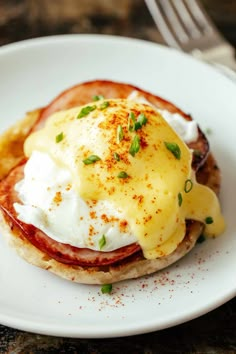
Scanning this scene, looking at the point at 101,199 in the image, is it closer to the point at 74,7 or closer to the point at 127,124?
the point at 127,124

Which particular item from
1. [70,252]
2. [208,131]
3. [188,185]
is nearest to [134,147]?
[188,185]

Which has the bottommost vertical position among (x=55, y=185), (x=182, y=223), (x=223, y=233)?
(x=223, y=233)

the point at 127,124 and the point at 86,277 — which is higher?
the point at 127,124

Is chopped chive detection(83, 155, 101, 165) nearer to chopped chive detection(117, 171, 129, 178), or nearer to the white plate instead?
chopped chive detection(117, 171, 129, 178)

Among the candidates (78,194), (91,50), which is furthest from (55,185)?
(91,50)

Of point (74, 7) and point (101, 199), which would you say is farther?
point (74, 7)

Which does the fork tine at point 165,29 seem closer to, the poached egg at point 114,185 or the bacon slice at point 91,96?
the bacon slice at point 91,96

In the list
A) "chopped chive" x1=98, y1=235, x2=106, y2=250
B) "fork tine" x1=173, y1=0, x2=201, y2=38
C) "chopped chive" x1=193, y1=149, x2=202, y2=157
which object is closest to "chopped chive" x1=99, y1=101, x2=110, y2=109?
"chopped chive" x1=193, y1=149, x2=202, y2=157
